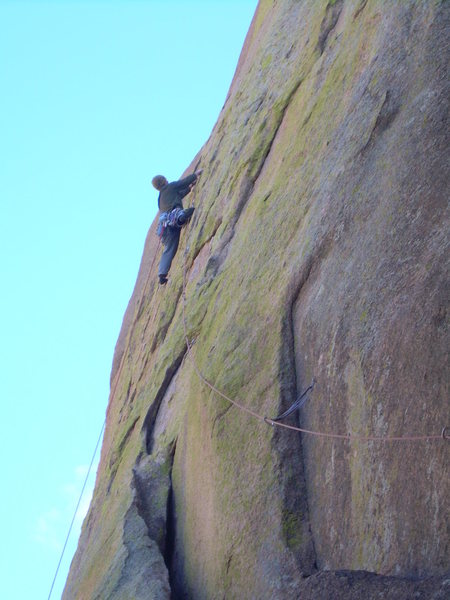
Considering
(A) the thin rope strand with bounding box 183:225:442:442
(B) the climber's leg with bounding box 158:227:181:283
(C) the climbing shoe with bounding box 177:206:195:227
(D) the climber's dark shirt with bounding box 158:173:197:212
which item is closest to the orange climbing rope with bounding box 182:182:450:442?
(A) the thin rope strand with bounding box 183:225:442:442

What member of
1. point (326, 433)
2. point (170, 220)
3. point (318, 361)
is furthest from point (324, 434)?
point (170, 220)

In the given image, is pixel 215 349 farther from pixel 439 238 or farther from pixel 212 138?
pixel 212 138

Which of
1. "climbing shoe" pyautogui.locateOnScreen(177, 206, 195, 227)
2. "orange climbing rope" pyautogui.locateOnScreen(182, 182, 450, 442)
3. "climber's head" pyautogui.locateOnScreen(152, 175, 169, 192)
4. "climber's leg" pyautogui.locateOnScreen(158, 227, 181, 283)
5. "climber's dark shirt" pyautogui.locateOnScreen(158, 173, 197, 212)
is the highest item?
"climber's head" pyautogui.locateOnScreen(152, 175, 169, 192)

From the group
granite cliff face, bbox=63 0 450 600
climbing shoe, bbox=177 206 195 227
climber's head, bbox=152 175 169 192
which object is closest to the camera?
granite cliff face, bbox=63 0 450 600

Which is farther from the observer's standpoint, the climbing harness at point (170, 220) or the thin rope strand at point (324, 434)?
the climbing harness at point (170, 220)

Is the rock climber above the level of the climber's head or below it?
below

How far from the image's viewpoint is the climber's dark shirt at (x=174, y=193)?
1394 centimetres

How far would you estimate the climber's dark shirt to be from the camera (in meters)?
13.9

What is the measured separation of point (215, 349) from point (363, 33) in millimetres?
3485

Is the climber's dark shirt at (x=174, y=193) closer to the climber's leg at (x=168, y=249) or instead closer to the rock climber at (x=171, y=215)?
the rock climber at (x=171, y=215)

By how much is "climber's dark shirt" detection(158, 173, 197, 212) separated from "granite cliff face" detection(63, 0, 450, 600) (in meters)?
2.80

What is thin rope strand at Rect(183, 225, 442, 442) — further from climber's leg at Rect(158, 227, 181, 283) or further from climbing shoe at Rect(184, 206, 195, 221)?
climbing shoe at Rect(184, 206, 195, 221)

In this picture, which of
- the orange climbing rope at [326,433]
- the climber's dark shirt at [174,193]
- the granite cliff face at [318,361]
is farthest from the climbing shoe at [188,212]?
the orange climbing rope at [326,433]

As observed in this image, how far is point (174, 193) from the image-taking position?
14047mm
